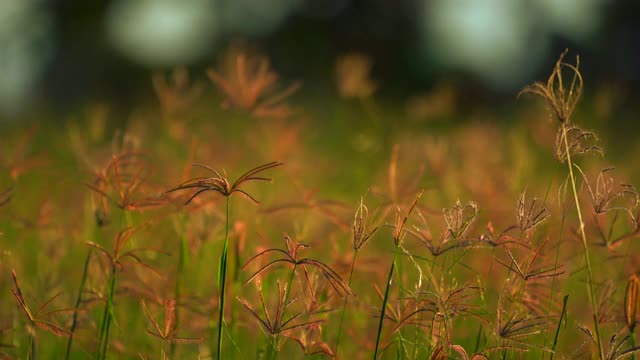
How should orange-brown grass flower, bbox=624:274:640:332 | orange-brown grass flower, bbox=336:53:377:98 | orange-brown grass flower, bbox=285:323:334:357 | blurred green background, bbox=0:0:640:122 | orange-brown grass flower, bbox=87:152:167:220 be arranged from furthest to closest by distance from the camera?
blurred green background, bbox=0:0:640:122 < orange-brown grass flower, bbox=336:53:377:98 < orange-brown grass flower, bbox=87:152:167:220 < orange-brown grass flower, bbox=285:323:334:357 < orange-brown grass flower, bbox=624:274:640:332

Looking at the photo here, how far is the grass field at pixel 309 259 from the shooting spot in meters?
1.33

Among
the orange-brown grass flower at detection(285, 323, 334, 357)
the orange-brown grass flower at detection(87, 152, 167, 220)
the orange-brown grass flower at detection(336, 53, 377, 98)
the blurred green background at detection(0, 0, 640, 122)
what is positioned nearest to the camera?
the orange-brown grass flower at detection(285, 323, 334, 357)

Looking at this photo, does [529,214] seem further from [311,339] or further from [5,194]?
Answer: [5,194]

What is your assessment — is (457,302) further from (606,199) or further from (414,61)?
(414,61)

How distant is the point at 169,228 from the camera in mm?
2512

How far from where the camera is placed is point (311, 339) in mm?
1511

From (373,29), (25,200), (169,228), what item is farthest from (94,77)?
(169,228)

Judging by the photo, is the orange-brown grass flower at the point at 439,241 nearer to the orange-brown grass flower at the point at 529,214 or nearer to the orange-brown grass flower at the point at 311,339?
the orange-brown grass flower at the point at 529,214

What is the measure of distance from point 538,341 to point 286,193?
5.86ft

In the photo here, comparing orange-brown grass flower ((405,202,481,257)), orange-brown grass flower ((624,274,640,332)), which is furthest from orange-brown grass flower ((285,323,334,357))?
orange-brown grass flower ((624,274,640,332))

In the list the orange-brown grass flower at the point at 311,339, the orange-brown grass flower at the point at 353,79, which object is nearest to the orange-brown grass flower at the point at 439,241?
the orange-brown grass flower at the point at 311,339

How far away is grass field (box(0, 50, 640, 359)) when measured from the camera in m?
1.33

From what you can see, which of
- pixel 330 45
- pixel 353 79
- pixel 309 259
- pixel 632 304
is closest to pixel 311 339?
pixel 309 259

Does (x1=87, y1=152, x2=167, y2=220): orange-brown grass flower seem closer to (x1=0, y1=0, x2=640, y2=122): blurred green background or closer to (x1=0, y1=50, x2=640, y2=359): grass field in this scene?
(x1=0, y1=50, x2=640, y2=359): grass field
